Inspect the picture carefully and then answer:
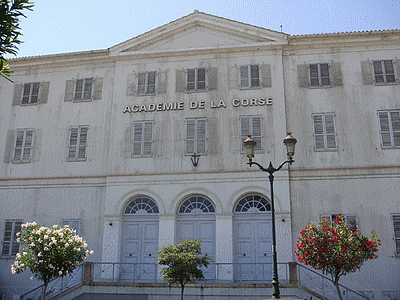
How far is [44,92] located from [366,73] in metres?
14.6

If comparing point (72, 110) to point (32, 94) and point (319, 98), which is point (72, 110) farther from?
point (319, 98)

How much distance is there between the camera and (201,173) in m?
17.8

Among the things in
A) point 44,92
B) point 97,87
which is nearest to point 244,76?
point 97,87

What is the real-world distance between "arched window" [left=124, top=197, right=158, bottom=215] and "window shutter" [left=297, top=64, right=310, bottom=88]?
26.7 feet

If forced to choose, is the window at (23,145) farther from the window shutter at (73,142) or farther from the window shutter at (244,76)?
the window shutter at (244,76)

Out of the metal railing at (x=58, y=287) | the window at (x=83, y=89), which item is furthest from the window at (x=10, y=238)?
the window at (x=83, y=89)

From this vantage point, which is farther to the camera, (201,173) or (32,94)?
(32,94)

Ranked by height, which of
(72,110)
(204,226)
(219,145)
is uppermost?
(72,110)

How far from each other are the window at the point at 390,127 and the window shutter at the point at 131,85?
34.9ft

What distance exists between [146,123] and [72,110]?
146 inches

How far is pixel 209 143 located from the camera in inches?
713

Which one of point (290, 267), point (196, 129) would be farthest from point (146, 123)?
point (290, 267)

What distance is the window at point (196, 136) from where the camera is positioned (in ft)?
59.5

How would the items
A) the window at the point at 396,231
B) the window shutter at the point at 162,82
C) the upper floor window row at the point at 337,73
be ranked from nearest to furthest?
the window at the point at 396,231 → the upper floor window row at the point at 337,73 → the window shutter at the point at 162,82
